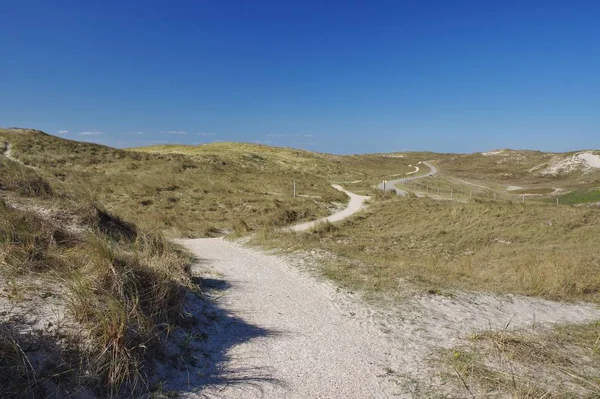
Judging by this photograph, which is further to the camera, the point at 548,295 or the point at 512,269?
the point at 512,269

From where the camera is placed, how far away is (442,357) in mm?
5562

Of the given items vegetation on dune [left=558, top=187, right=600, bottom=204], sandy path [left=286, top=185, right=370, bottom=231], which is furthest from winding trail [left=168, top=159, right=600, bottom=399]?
vegetation on dune [left=558, top=187, right=600, bottom=204]

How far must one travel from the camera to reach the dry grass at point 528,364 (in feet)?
15.3

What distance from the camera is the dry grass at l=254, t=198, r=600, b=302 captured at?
993 cm

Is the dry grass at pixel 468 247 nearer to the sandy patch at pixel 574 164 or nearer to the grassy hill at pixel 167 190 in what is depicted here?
the grassy hill at pixel 167 190

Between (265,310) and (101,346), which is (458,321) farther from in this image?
(101,346)

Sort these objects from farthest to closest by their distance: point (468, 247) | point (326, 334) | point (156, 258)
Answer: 1. point (468, 247)
2. point (156, 258)
3. point (326, 334)

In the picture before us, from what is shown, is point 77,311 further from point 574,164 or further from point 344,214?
point 574,164

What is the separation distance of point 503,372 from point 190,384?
13.6 ft

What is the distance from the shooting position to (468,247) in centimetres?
1736

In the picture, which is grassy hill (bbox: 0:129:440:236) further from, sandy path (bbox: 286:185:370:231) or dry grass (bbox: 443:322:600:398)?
dry grass (bbox: 443:322:600:398)

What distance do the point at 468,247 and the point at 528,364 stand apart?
12.9m

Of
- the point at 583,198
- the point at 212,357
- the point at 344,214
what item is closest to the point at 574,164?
the point at 583,198

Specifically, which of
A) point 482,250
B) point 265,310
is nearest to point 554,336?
point 265,310
